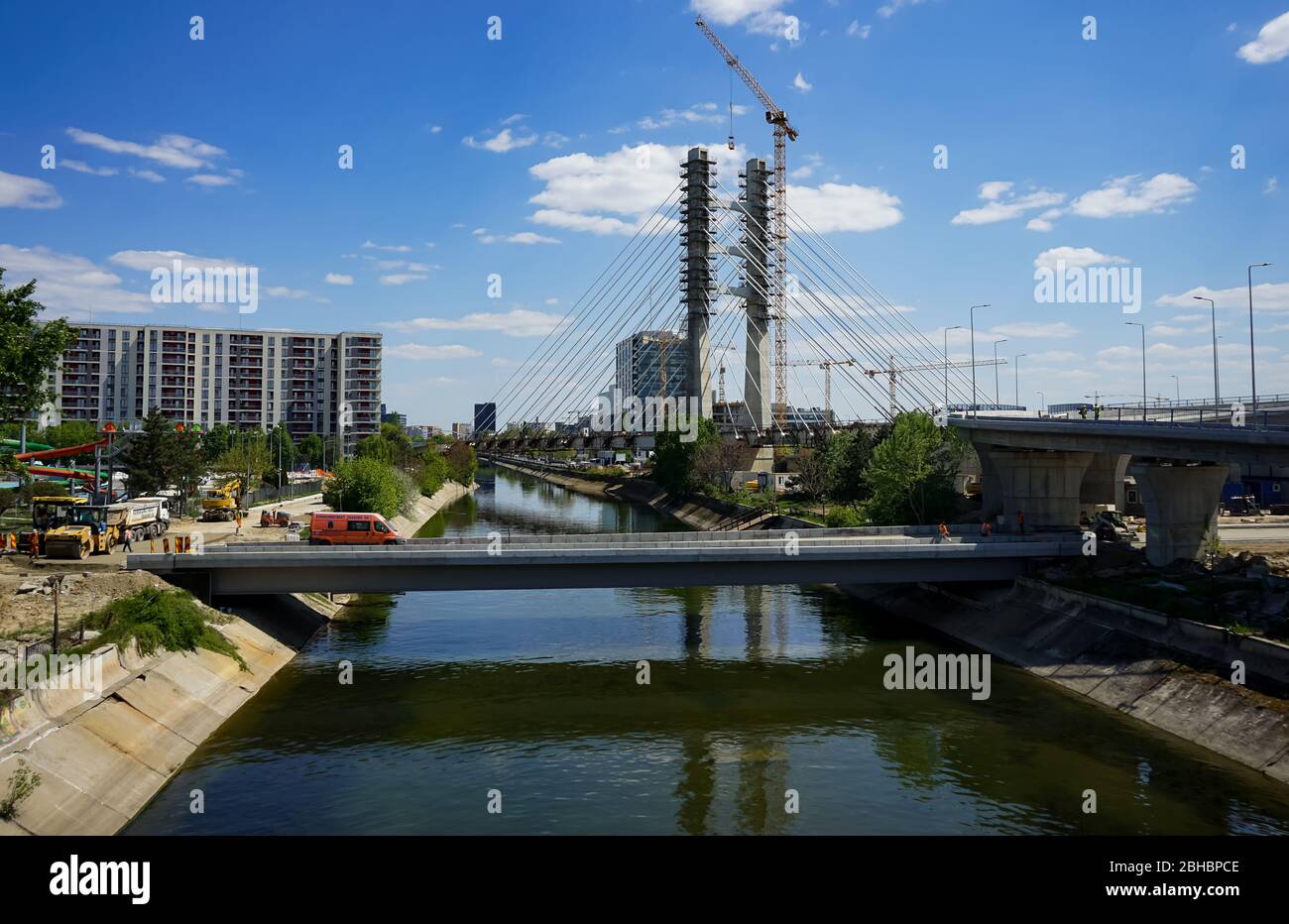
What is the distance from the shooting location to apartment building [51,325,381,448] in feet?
480

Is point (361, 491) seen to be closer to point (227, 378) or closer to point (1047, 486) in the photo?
point (1047, 486)

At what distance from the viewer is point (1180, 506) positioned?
127ft

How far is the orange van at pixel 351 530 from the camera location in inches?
1661

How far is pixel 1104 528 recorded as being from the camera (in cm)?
4562

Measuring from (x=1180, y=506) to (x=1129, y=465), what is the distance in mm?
5118

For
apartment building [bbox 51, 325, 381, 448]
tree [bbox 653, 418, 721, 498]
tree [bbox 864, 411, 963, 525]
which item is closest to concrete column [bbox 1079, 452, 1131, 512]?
tree [bbox 864, 411, 963, 525]

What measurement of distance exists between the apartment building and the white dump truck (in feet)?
336

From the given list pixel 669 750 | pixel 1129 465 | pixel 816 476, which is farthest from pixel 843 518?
pixel 669 750

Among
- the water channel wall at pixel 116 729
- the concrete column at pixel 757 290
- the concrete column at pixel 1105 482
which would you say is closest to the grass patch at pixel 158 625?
the water channel wall at pixel 116 729

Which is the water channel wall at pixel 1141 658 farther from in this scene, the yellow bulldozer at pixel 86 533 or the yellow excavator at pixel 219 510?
the yellow excavator at pixel 219 510

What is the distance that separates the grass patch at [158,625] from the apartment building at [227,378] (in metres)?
119
